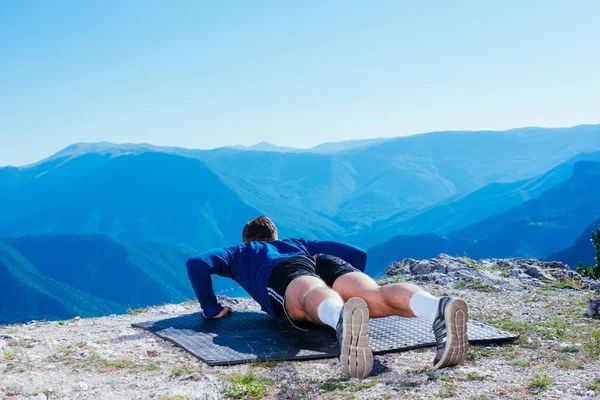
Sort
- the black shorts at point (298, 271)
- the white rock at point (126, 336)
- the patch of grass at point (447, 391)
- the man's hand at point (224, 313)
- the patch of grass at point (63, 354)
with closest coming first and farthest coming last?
the patch of grass at point (447, 391)
the patch of grass at point (63, 354)
the black shorts at point (298, 271)
the white rock at point (126, 336)
the man's hand at point (224, 313)

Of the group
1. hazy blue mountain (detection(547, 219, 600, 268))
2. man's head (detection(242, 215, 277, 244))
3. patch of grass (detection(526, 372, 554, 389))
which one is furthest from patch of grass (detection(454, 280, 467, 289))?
hazy blue mountain (detection(547, 219, 600, 268))

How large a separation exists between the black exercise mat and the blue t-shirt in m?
0.32

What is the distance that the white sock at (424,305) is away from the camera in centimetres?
462

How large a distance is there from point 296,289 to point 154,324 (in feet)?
8.38

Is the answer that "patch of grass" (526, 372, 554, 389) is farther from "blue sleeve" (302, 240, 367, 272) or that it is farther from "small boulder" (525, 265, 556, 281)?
"small boulder" (525, 265, 556, 281)

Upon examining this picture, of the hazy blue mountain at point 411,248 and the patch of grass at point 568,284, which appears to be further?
the hazy blue mountain at point 411,248

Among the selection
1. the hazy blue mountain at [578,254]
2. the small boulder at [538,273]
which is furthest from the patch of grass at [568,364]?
the hazy blue mountain at [578,254]

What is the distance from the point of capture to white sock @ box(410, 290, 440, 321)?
15.2 ft

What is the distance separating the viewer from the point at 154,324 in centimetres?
702

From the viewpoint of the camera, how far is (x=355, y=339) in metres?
4.36

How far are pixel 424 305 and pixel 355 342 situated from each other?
750mm

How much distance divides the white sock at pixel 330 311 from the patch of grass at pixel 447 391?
1.04m

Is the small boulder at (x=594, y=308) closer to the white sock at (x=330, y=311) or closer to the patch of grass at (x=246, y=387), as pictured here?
the white sock at (x=330, y=311)

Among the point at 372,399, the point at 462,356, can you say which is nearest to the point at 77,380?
the point at 372,399
